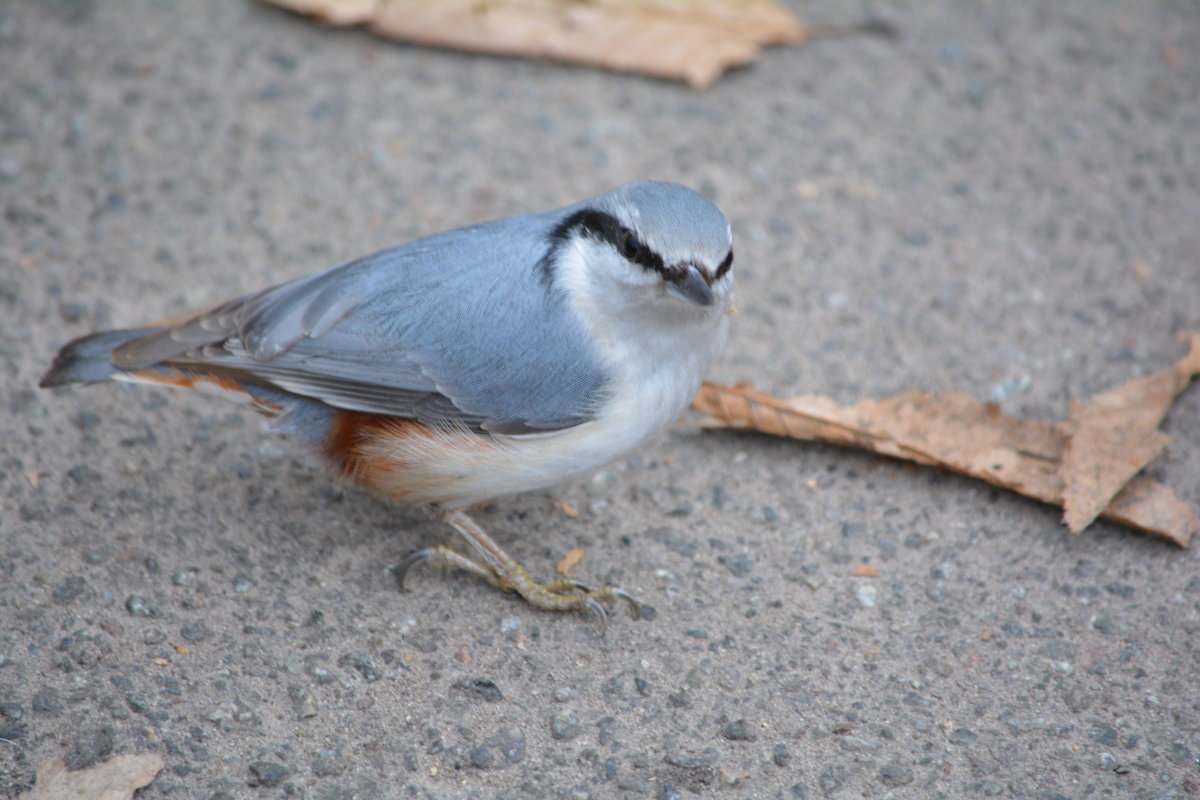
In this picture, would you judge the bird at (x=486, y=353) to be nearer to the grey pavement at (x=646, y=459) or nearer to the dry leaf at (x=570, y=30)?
the grey pavement at (x=646, y=459)

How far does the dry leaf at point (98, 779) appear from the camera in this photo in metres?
2.80

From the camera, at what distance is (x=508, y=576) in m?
3.55

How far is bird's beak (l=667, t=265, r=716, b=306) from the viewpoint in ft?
9.82

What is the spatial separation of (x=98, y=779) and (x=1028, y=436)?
3.12 meters

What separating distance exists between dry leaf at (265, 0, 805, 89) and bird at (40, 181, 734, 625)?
7.48ft

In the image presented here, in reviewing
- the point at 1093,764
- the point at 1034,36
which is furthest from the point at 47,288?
the point at 1034,36

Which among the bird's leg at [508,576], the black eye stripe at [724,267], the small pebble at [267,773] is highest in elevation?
the black eye stripe at [724,267]

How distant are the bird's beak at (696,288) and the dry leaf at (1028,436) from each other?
1.14 metres

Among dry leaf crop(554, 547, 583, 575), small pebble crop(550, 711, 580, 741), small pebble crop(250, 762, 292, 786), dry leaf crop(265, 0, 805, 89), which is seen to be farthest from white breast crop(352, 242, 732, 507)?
dry leaf crop(265, 0, 805, 89)

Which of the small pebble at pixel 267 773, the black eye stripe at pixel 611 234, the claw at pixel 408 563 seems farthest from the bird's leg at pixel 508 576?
the black eye stripe at pixel 611 234

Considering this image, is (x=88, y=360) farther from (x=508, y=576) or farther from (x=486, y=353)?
(x=508, y=576)

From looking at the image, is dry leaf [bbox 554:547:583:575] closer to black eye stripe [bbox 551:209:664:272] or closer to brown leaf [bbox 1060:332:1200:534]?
black eye stripe [bbox 551:209:664:272]

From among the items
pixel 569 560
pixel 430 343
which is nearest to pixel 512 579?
pixel 569 560

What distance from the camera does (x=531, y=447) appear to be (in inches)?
128
